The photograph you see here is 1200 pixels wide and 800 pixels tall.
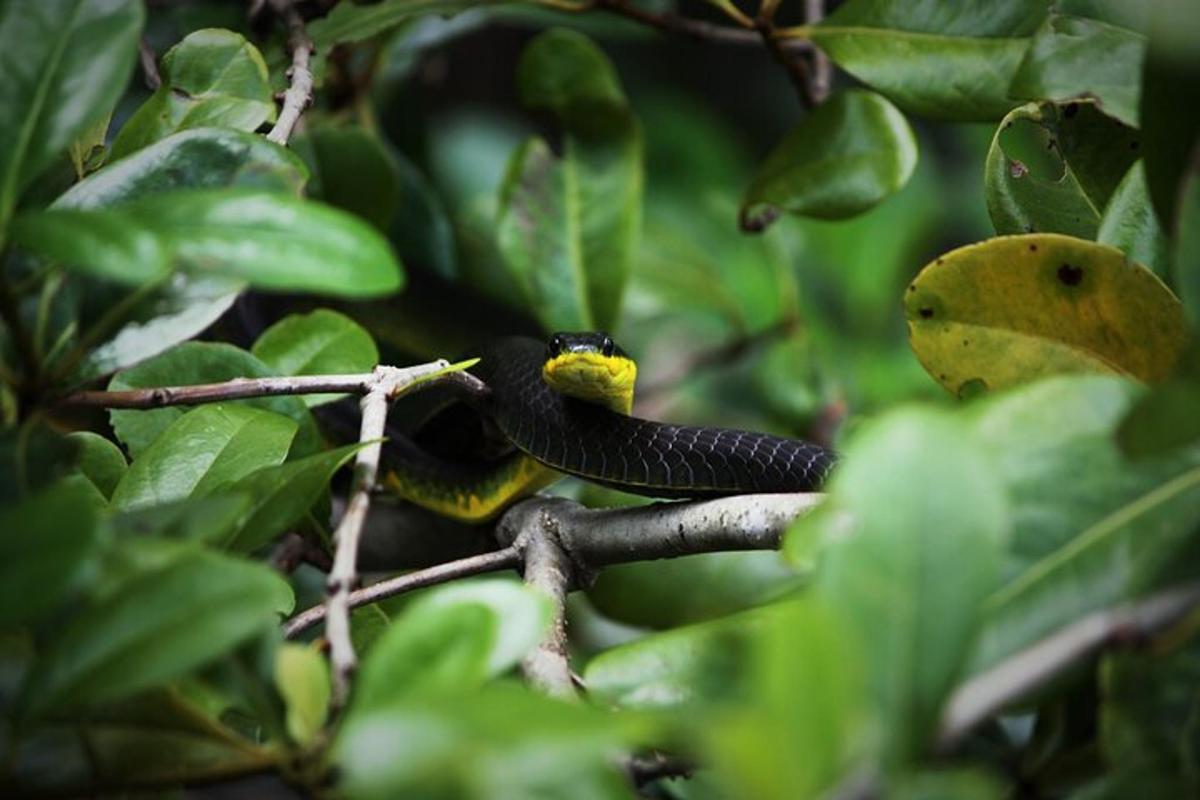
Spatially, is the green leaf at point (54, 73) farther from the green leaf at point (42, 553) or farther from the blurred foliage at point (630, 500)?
the green leaf at point (42, 553)

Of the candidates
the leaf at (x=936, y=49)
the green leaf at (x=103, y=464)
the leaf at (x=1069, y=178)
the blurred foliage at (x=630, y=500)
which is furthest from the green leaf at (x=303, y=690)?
the leaf at (x=936, y=49)

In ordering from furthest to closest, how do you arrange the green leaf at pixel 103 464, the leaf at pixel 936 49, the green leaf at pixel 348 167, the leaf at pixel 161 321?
the green leaf at pixel 348 167 → the leaf at pixel 936 49 → the green leaf at pixel 103 464 → the leaf at pixel 161 321

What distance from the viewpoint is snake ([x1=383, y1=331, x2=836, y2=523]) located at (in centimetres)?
138

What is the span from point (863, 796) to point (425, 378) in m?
0.67

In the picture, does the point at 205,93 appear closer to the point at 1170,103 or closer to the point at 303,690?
the point at 303,690

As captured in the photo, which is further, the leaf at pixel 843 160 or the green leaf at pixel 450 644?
the leaf at pixel 843 160

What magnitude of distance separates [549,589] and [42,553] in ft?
1.95

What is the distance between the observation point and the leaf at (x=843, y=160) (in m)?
1.66

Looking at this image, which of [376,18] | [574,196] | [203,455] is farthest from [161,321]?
[574,196]

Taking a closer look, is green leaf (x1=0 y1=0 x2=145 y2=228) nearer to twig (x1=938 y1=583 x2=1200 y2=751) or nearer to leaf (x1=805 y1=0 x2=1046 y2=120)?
twig (x1=938 y1=583 x2=1200 y2=751)

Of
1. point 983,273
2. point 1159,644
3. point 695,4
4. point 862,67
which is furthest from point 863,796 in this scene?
point 695,4

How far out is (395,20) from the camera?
1646mm

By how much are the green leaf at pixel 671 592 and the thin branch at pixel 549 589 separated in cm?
28

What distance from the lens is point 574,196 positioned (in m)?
2.12
